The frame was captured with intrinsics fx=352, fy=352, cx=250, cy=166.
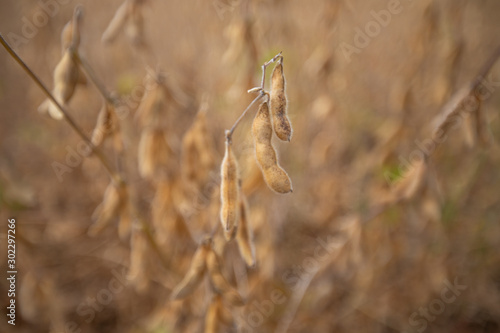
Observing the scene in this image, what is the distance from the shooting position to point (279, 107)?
81cm

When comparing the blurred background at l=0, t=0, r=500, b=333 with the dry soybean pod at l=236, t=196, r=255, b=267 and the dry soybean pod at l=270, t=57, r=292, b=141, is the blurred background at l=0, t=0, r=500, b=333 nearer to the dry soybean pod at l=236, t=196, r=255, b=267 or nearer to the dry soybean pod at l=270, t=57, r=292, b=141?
the dry soybean pod at l=236, t=196, r=255, b=267

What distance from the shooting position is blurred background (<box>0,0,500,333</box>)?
1.46 metres

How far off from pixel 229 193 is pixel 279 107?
25cm

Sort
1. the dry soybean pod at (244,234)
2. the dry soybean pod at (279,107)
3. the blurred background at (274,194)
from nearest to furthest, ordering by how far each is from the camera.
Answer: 1. the dry soybean pod at (279,107)
2. the dry soybean pod at (244,234)
3. the blurred background at (274,194)

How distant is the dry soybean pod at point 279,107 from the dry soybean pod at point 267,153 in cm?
2

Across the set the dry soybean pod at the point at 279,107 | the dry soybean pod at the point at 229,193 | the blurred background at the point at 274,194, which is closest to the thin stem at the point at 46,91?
the blurred background at the point at 274,194

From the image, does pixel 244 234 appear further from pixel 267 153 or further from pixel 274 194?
pixel 274 194

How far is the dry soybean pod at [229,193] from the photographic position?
2.87ft

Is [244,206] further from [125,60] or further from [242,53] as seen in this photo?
[125,60]

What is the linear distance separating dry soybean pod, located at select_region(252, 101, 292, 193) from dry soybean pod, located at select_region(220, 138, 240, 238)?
92 mm

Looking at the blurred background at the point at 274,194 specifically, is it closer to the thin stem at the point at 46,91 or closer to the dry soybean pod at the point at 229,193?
the thin stem at the point at 46,91

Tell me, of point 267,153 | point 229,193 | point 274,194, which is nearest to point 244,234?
point 229,193

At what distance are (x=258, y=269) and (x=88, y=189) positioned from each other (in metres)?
1.46

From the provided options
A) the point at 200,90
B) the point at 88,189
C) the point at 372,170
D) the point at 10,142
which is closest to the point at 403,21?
the point at 372,170
